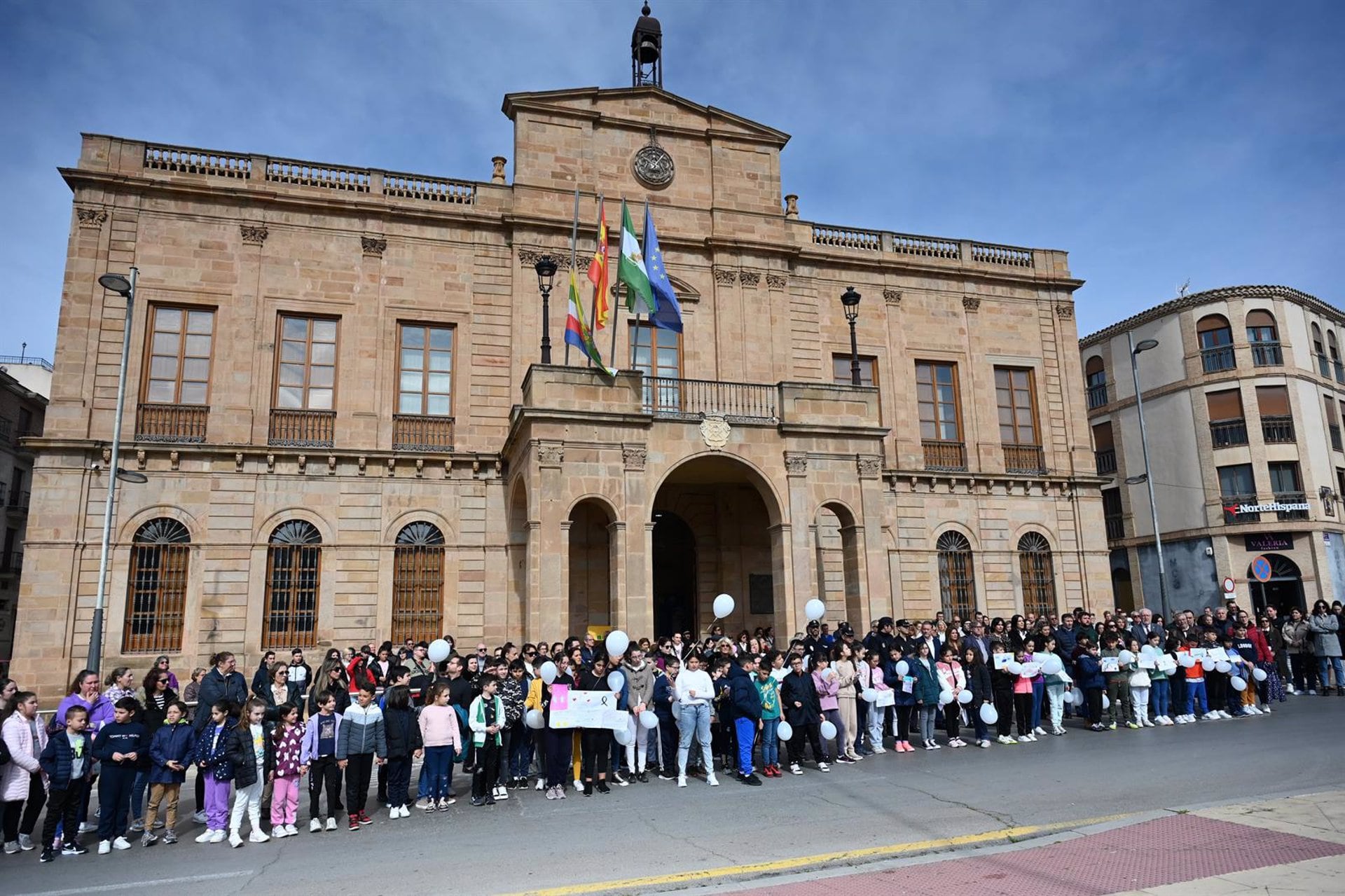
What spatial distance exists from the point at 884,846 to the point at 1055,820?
1.95m

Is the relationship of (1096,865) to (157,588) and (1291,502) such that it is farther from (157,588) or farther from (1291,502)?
(1291,502)

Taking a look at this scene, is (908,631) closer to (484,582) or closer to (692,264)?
(484,582)

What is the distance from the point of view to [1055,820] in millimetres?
8273

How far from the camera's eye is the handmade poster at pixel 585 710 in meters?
10.4

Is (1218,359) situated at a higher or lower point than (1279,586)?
higher

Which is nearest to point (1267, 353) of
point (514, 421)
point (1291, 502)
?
point (1291, 502)

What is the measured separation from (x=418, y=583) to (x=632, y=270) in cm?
837

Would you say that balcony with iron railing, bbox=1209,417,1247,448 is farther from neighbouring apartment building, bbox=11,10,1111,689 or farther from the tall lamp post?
the tall lamp post

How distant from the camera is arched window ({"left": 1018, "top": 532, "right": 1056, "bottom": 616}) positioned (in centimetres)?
2389

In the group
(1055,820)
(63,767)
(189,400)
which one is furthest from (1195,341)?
(63,767)

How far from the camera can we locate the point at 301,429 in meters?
19.6

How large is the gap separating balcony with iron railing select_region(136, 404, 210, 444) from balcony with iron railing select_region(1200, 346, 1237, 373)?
34837 mm

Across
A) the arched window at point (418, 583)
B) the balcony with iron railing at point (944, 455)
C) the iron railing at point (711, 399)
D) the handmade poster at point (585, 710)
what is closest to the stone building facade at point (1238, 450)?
the balcony with iron railing at point (944, 455)

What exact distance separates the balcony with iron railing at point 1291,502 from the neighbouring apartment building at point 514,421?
1279cm
